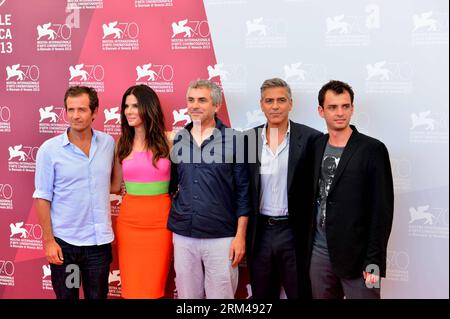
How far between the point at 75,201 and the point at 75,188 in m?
0.08

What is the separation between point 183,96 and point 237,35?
1.77 ft

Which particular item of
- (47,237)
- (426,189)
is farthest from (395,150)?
(47,237)

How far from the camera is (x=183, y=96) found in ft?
10.1

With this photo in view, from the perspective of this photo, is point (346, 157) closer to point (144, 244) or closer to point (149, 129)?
point (149, 129)

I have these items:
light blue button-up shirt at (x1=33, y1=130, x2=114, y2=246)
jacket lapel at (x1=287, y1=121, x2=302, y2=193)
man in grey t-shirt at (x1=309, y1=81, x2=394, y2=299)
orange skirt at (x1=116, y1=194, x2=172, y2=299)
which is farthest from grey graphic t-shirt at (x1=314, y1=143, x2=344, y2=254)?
light blue button-up shirt at (x1=33, y1=130, x2=114, y2=246)

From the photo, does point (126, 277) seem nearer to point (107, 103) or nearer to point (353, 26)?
point (107, 103)

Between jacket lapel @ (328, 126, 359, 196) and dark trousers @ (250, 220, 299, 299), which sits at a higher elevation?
jacket lapel @ (328, 126, 359, 196)

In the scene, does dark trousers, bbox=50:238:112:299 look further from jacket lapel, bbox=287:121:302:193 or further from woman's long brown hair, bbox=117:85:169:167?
jacket lapel, bbox=287:121:302:193

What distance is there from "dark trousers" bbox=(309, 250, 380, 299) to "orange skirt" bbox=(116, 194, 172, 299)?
885 mm

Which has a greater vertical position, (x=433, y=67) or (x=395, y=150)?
(x=433, y=67)

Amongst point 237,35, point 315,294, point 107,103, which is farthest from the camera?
point 107,103

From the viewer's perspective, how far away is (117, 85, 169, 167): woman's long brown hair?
269 centimetres

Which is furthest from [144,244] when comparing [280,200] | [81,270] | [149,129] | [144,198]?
[280,200]

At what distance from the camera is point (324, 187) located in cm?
238
